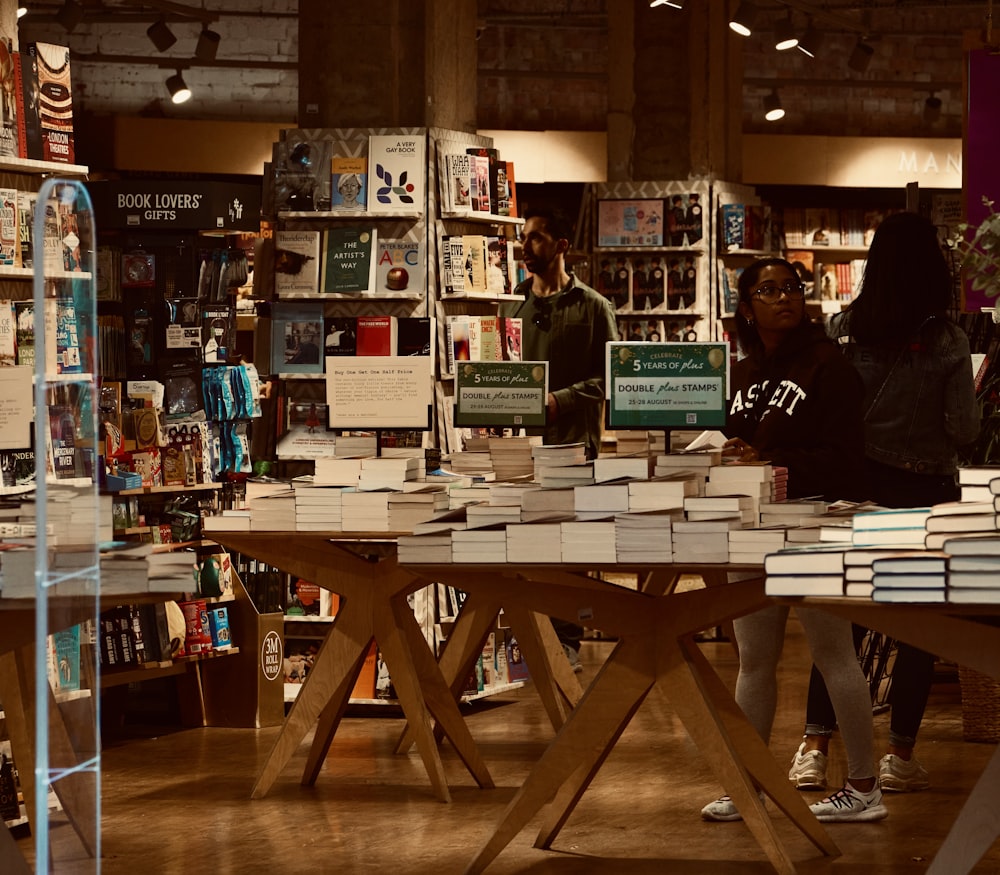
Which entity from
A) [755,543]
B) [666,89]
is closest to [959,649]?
[755,543]

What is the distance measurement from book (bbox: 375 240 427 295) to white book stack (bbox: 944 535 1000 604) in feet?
13.3

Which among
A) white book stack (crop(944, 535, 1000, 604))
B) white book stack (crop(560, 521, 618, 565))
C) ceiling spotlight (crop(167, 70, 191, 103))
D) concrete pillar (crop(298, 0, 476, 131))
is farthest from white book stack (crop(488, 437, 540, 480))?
ceiling spotlight (crop(167, 70, 191, 103))

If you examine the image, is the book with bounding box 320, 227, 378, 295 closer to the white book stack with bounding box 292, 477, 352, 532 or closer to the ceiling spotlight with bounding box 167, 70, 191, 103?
the white book stack with bounding box 292, 477, 352, 532

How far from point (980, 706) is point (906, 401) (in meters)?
1.48

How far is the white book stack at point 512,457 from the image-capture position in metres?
5.45

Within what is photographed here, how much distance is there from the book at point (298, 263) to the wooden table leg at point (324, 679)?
201 centimetres

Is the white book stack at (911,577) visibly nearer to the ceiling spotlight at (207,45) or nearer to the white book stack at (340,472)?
the white book stack at (340,472)

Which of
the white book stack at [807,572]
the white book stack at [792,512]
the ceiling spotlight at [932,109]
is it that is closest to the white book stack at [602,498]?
the white book stack at [792,512]

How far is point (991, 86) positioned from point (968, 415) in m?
1.41

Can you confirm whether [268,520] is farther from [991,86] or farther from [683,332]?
[683,332]

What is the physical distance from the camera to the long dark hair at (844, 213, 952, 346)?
5.09 meters

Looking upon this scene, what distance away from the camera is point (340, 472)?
17.1 feet

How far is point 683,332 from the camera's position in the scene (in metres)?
10.9

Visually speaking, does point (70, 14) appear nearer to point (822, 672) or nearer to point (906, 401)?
point (906, 401)
